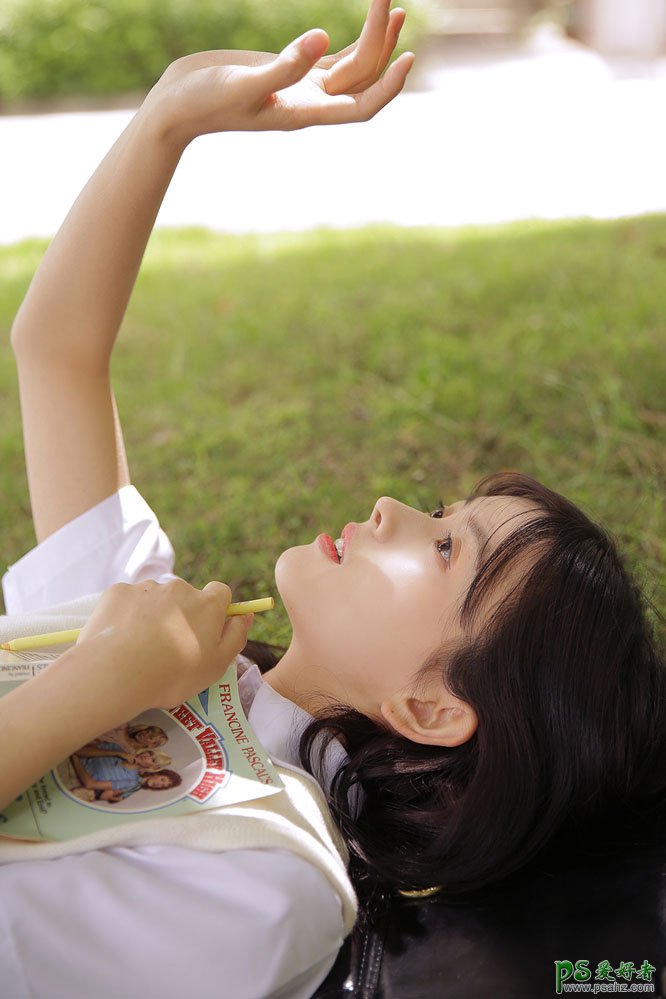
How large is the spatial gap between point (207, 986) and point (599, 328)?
111 inches

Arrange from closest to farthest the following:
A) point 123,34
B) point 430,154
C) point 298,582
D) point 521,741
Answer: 1. point 521,741
2. point 298,582
3. point 430,154
4. point 123,34

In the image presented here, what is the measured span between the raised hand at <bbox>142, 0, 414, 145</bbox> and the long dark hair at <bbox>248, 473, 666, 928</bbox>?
0.70 meters

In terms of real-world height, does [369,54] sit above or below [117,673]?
above

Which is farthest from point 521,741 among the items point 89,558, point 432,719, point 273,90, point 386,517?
point 273,90

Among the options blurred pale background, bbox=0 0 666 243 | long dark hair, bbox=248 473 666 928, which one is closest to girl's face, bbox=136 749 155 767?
long dark hair, bbox=248 473 666 928

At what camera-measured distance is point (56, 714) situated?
1.27 m

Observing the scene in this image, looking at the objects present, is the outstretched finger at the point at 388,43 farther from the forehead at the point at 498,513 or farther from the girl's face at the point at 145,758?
the girl's face at the point at 145,758

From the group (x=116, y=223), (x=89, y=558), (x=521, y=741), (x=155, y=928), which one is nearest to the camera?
(x=155, y=928)

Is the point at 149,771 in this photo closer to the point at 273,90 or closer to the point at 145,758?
the point at 145,758

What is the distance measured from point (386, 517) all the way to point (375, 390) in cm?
184

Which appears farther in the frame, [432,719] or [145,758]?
[432,719]

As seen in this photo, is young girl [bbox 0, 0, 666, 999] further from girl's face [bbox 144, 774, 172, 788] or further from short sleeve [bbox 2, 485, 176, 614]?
short sleeve [bbox 2, 485, 176, 614]
